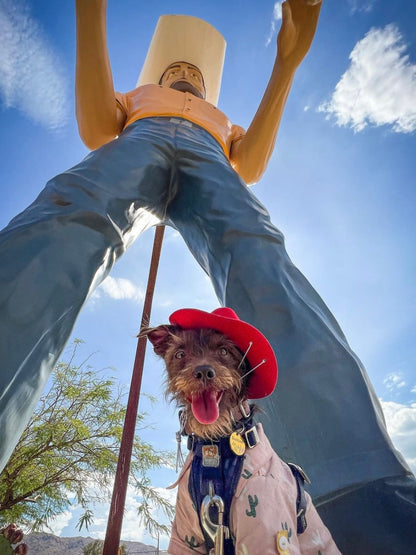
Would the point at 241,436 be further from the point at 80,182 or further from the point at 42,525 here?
the point at 42,525

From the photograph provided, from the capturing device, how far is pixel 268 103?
91.2 inches

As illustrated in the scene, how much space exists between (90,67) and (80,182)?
0.85 m

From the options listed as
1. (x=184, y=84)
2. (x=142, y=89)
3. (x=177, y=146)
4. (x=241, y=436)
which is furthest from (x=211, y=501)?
(x=184, y=84)

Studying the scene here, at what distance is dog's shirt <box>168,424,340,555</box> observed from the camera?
96 centimetres

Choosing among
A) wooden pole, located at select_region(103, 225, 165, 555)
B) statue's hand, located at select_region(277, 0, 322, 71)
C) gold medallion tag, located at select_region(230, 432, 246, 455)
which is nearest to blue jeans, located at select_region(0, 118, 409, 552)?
gold medallion tag, located at select_region(230, 432, 246, 455)

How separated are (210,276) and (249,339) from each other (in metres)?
0.64

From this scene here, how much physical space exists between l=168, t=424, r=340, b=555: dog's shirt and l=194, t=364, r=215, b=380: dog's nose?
0.30 m

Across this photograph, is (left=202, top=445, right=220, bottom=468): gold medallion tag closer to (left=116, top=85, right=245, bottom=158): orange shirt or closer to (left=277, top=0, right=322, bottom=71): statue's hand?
(left=116, top=85, right=245, bottom=158): orange shirt

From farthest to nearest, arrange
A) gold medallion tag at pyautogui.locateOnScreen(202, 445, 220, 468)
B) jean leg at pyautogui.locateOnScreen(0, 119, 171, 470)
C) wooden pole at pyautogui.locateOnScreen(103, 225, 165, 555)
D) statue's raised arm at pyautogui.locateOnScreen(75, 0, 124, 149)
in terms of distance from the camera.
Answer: wooden pole at pyautogui.locateOnScreen(103, 225, 165, 555) → statue's raised arm at pyautogui.locateOnScreen(75, 0, 124, 149) → gold medallion tag at pyautogui.locateOnScreen(202, 445, 220, 468) → jean leg at pyautogui.locateOnScreen(0, 119, 171, 470)

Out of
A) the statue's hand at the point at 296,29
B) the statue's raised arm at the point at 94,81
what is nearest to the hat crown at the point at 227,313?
the statue's raised arm at the point at 94,81

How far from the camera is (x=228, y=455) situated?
1227mm

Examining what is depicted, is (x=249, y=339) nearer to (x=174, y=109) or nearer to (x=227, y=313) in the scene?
(x=227, y=313)

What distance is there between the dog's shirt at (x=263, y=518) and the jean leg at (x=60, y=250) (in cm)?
64

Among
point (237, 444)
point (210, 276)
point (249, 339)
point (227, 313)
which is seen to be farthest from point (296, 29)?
point (237, 444)
